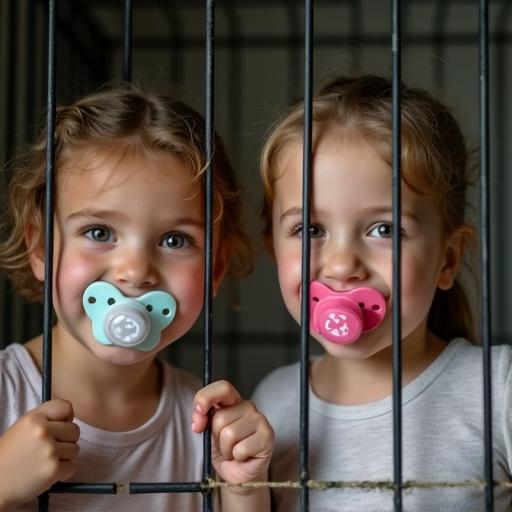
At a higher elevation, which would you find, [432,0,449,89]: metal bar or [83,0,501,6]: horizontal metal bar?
[83,0,501,6]: horizontal metal bar

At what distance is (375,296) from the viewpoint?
103 cm

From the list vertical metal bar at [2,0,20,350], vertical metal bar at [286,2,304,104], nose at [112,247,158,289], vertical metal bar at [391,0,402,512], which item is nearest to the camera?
vertical metal bar at [391,0,402,512]

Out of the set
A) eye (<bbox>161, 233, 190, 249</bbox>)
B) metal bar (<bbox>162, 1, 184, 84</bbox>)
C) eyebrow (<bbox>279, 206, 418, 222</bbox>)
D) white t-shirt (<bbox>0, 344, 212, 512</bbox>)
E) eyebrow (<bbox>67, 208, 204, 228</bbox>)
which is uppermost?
metal bar (<bbox>162, 1, 184, 84</bbox>)

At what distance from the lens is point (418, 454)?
3.70 ft

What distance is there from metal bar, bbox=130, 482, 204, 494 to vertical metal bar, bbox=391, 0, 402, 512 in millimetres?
187

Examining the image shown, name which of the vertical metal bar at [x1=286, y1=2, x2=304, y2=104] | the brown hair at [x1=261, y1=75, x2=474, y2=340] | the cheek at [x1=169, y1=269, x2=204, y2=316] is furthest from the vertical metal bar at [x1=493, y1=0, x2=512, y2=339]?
the cheek at [x1=169, y1=269, x2=204, y2=316]

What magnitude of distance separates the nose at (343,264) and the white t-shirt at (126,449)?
31cm

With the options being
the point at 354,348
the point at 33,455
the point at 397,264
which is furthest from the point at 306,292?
the point at 33,455

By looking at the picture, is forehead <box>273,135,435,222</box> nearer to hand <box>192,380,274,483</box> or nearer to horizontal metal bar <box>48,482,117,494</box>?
hand <box>192,380,274,483</box>

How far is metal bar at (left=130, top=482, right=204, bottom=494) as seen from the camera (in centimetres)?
93

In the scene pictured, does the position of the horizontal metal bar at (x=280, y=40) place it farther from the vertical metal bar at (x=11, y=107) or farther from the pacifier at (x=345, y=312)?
the pacifier at (x=345, y=312)

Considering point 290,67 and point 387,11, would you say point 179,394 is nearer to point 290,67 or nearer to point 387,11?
point 290,67

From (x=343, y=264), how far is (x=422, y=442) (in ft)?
0.84

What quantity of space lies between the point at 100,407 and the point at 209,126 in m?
0.40
